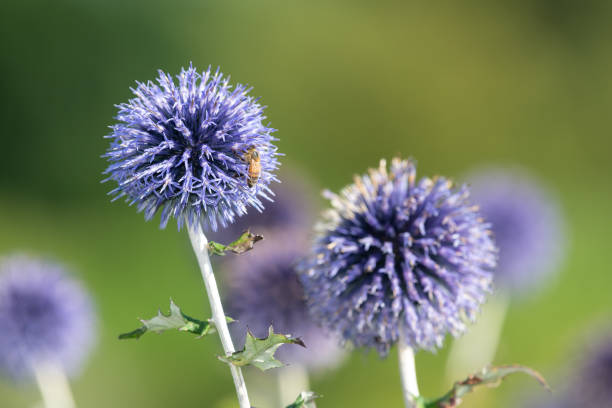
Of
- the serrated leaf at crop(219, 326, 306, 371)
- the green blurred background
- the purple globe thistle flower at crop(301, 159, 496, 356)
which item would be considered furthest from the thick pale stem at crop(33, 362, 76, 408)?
the green blurred background

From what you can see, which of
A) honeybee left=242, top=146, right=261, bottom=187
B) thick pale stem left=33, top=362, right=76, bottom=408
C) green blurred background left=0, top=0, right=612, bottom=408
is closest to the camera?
honeybee left=242, top=146, right=261, bottom=187

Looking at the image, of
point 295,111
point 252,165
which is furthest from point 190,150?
point 295,111

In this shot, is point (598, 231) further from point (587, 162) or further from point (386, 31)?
point (386, 31)

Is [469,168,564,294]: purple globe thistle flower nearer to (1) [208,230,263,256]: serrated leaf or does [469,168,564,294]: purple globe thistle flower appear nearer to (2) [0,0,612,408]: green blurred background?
(1) [208,230,263,256]: serrated leaf

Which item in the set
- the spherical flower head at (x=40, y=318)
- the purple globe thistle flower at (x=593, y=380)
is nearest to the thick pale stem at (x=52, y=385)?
the spherical flower head at (x=40, y=318)

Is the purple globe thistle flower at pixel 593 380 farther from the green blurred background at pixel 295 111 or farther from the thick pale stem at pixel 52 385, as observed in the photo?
the green blurred background at pixel 295 111

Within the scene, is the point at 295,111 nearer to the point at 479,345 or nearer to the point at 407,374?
the point at 479,345
